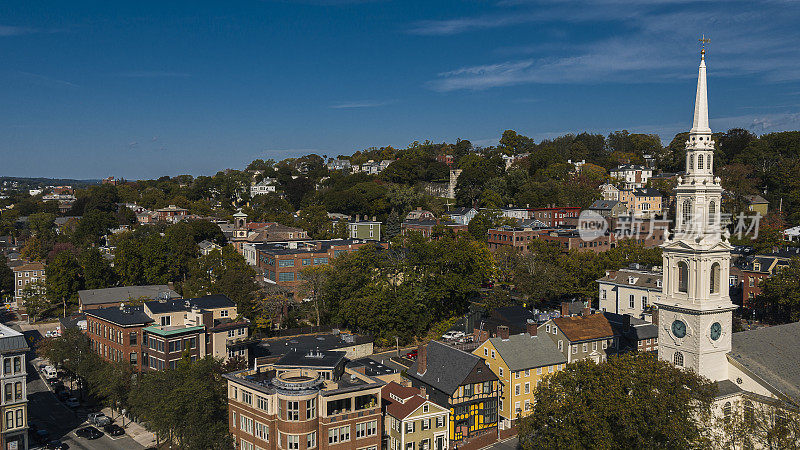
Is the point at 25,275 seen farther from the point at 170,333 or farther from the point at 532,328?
the point at 532,328

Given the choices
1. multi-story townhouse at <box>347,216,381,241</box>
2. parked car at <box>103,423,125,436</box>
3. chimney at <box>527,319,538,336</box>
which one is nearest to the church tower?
chimney at <box>527,319,538,336</box>

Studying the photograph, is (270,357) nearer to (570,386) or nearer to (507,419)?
(507,419)

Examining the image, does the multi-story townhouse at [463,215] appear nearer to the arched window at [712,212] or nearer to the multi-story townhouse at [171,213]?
the multi-story townhouse at [171,213]

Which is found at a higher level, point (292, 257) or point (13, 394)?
point (292, 257)

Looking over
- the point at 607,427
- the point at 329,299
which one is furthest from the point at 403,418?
the point at 329,299

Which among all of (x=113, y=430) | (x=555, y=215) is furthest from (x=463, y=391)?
(x=555, y=215)

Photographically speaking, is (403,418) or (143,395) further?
(143,395)

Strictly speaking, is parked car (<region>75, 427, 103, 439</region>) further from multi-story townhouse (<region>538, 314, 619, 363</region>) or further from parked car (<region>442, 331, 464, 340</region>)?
multi-story townhouse (<region>538, 314, 619, 363</region>)
